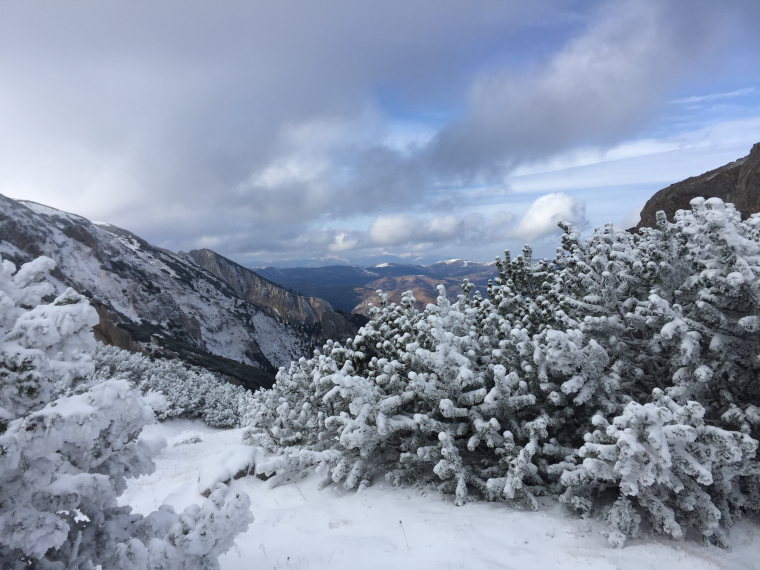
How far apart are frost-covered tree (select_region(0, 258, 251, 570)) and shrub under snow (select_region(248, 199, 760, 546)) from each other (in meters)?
3.85

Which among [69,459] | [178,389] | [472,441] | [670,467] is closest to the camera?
[69,459]

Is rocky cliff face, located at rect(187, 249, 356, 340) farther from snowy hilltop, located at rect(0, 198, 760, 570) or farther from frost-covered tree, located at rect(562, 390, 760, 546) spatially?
frost-covered tree, located at rect(562, 390, 760, 546)

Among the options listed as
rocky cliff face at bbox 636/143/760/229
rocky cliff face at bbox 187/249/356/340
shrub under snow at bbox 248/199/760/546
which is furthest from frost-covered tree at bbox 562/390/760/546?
rocky cliff face at bbox 187/249/356/340

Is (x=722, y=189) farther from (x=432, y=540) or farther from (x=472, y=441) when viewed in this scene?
(x=432, y=540)

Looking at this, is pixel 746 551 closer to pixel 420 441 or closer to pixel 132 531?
pixel 420 441

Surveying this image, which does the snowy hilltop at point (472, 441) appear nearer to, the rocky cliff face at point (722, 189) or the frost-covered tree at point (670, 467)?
the frost-covered tree at point (670, 467)

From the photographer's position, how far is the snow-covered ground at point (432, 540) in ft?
16.8

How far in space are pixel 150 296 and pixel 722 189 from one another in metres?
65.8

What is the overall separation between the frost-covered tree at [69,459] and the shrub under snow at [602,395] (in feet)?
12.6

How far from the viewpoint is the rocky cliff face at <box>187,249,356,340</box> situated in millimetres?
120688

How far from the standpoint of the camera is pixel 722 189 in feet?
57.5

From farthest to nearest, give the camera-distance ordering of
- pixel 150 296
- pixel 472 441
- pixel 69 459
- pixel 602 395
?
pixel 150 296 → pixel 602 395 → pixel 472 441 → pixel 69 459

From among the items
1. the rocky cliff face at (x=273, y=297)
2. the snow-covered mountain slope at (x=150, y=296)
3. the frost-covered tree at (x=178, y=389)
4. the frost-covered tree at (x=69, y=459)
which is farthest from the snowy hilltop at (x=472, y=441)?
the rocky cliff face at (x=273, y=297)

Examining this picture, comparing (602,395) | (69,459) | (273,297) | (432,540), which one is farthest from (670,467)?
(273,297)
